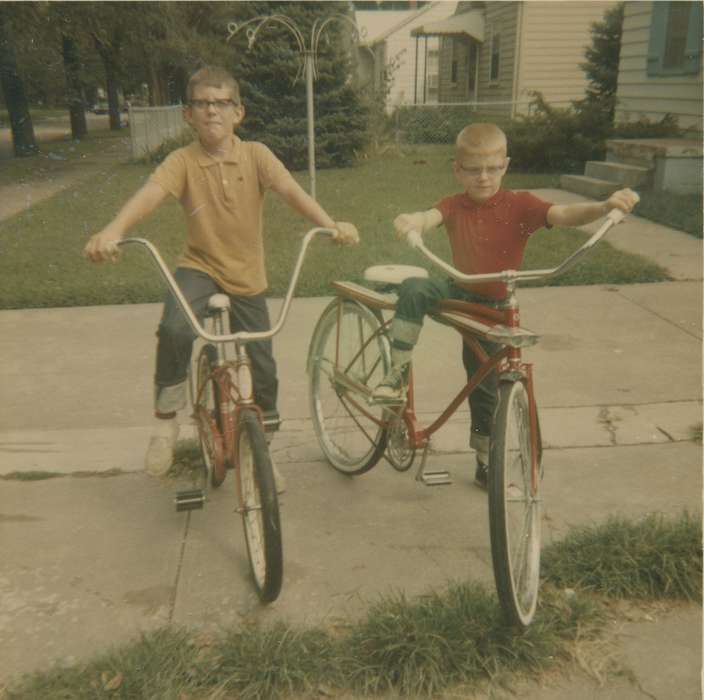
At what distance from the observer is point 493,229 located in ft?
10.2

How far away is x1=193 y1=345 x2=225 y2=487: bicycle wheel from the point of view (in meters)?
3.12

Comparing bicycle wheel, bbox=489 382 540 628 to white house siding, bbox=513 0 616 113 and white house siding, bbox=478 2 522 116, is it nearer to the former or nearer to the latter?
white house siding, bbox=478 2 522 116

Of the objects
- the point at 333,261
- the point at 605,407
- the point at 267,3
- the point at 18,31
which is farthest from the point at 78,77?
the point at 605,407

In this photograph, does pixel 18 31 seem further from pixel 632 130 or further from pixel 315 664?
pixel 315 664

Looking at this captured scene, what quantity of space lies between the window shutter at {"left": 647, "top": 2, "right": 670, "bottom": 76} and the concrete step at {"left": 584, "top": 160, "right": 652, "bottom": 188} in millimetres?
2077

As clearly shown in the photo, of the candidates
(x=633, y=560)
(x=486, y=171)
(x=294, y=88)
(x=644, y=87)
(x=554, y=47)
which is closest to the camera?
(x=633, y=560)

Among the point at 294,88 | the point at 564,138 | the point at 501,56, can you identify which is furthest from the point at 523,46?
the point at 564,138

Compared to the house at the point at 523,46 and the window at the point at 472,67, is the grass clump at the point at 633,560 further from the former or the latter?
the window at the point at 472,67

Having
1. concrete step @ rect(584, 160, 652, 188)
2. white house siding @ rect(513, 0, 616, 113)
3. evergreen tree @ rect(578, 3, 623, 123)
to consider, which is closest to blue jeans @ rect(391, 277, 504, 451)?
concrete step @ rect(584, 160, 652, 188)

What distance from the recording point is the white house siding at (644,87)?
39.6 ft

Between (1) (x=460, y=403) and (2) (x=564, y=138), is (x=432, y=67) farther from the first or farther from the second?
(1) (x=460, y=403)

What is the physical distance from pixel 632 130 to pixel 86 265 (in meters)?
8.85

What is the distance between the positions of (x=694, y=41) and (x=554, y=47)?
11.6 m

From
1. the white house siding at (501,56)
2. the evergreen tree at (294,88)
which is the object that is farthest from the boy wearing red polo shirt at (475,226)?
the white house siding at (501,56)
